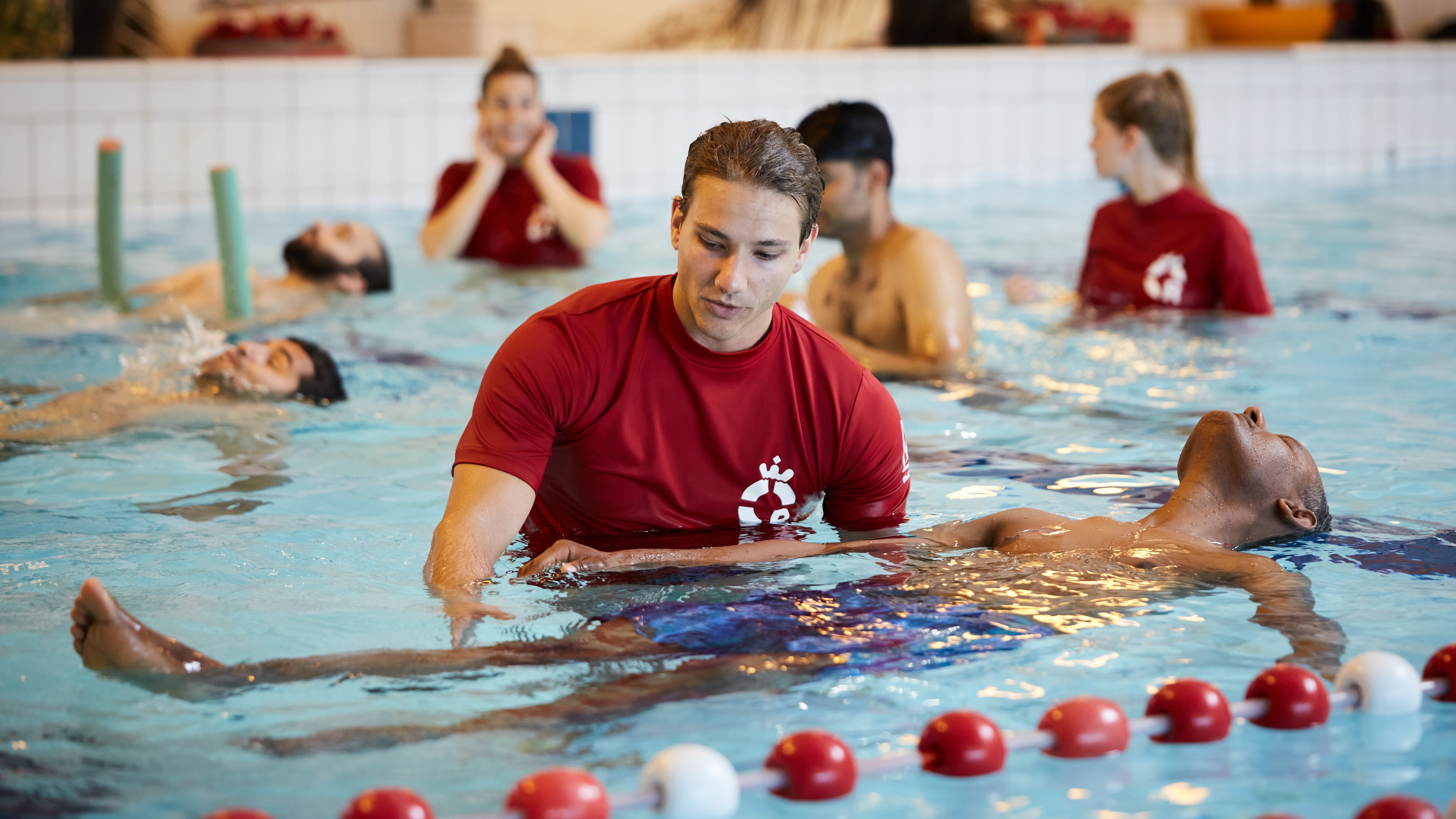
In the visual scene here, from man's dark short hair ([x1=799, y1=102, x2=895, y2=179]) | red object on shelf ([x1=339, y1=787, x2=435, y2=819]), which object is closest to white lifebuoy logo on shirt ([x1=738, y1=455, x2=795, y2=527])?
red object on shelf ([x1=339, y1=787, x2=435, y2=819])

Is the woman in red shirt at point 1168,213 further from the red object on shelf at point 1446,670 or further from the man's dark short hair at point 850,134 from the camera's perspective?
the red object on shelf at point 1446,670

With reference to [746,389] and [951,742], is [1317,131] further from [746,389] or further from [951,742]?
[951,742]

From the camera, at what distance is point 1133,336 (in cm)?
576

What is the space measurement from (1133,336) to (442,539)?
3788 mm

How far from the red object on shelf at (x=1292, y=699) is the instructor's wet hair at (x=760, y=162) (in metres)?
1.20

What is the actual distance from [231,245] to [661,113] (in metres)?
4.78

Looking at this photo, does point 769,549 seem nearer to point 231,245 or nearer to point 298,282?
point 231,245

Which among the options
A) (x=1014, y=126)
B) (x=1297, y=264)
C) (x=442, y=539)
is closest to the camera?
(x=442, y=539)

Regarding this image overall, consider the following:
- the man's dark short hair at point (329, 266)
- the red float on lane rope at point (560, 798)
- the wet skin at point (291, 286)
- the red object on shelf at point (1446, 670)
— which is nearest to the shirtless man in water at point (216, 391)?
the wet skin at point (291, 286)

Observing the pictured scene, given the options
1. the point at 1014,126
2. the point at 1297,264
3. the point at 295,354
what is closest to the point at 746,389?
the point at 295,354

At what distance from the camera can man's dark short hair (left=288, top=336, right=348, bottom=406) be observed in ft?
15.9

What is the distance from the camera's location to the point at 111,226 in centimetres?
624

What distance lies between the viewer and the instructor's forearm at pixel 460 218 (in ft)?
23.2

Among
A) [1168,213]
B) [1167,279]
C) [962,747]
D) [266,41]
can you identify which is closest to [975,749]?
[962,747]
